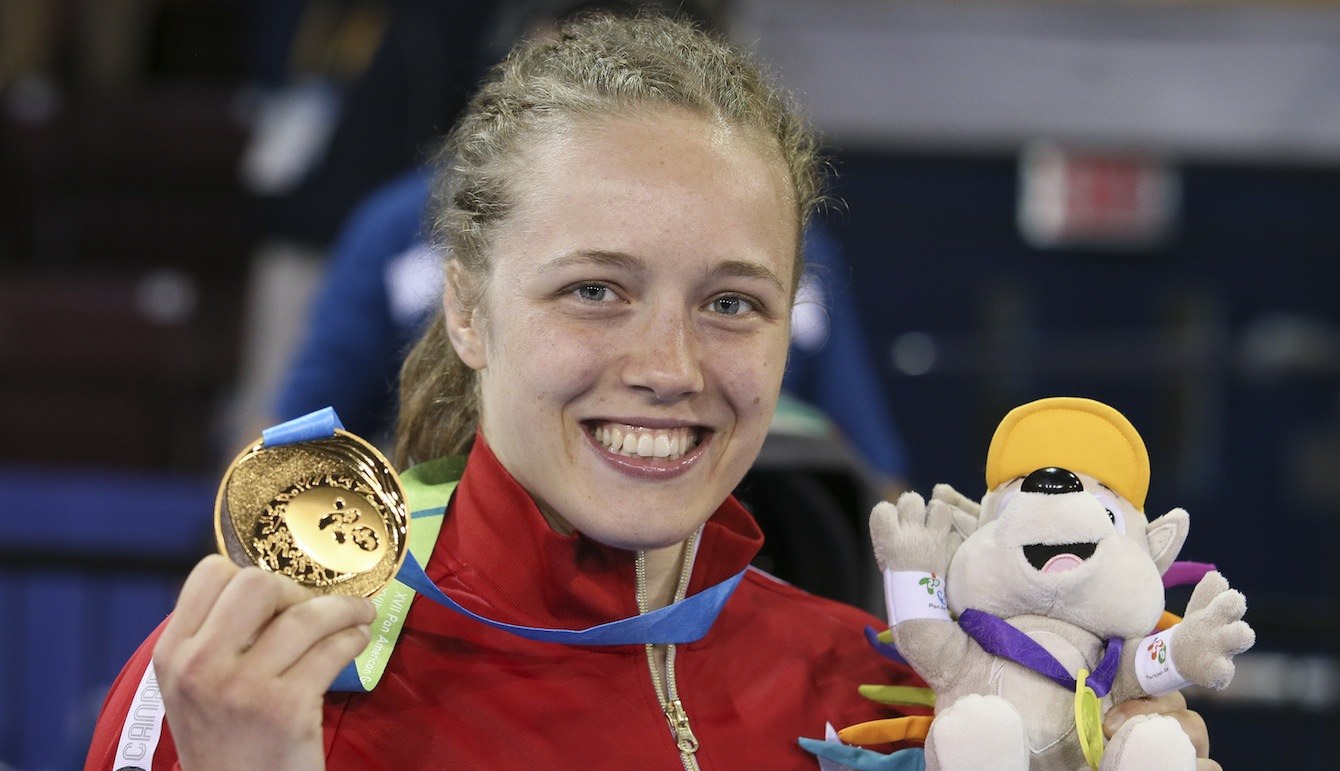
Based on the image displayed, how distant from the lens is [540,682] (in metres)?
1.36

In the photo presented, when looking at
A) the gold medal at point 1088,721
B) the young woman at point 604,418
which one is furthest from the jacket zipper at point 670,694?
the gold medal at point 1088,721

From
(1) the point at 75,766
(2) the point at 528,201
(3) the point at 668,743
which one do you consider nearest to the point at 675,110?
(2) the point at 528,201

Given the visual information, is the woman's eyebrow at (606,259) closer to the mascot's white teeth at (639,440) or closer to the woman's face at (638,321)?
the woman's face at (638,321)

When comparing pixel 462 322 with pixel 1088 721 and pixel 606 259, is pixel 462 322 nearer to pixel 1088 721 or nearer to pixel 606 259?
pixel 606 259

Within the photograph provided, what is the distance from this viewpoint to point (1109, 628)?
1288 mm

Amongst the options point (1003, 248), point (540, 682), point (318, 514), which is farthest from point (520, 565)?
point (1003, 248)

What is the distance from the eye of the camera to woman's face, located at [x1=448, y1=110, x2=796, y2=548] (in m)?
1.28

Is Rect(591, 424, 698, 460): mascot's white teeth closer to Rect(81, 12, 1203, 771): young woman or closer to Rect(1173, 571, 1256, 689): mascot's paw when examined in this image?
Rect(81, 12, 1203, 771): young woman

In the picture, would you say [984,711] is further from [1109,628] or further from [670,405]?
[670,405]

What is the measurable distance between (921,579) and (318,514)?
505 millimetres

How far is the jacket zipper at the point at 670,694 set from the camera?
4.50ft

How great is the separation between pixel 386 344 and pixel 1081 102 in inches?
110

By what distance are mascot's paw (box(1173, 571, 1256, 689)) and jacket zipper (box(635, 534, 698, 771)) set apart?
42cm

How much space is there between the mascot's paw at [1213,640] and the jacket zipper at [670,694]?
0.42m
